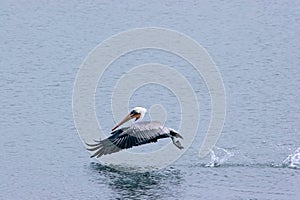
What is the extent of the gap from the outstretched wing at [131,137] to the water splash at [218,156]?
3.82 feet

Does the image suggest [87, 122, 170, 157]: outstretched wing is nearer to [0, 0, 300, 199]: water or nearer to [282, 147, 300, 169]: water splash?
[0, 0, 300, 199]: water

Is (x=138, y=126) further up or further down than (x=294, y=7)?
further down

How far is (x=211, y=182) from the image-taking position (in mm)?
22688

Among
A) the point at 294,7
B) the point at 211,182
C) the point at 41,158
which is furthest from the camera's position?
the point at 294,7

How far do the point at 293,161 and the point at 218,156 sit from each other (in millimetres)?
1734

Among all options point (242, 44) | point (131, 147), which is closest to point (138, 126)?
point (131, 147)

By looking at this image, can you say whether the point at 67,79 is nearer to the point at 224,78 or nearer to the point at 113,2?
the point at 224,78

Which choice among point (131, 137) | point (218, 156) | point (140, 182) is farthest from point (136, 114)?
point (140, 182)

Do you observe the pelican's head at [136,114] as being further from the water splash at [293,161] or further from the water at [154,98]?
the water splash at [293,161]

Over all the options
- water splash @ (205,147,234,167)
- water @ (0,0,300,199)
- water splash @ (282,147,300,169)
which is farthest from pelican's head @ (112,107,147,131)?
water splash @ (282,147,300,169)

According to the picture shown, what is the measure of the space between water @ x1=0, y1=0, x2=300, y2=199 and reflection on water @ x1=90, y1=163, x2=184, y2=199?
0.07 ft

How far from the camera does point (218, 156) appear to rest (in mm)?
24172

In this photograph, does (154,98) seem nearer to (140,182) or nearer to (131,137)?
(131,137)

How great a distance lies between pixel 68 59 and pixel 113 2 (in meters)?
7.98
